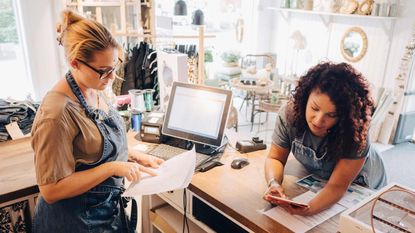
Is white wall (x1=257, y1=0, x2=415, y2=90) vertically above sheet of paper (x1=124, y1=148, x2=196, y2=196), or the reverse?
white wall (x1=257, y1=0, x2=415, y2=90)

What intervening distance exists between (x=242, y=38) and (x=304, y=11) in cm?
142

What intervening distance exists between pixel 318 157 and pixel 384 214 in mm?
403

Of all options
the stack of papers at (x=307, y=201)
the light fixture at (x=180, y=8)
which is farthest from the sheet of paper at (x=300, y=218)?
the light fixture at (x=180, y=8)

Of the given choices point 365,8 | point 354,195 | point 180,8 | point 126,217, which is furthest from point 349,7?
point 126,217

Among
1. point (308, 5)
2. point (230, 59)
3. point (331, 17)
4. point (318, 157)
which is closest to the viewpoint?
point (318, 157)

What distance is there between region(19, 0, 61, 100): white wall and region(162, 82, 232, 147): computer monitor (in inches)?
109

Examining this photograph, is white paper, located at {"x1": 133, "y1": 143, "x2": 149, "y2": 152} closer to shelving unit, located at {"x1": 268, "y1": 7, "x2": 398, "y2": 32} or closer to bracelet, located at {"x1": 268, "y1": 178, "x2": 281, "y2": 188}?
bracelet, located at {"x1": 268, "y1": 178, "x2": 281, "y2": 188}

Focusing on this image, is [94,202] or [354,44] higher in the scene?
[354,44]

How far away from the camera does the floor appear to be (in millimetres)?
3541

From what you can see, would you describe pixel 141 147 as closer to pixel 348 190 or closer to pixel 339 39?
pixel 348 190

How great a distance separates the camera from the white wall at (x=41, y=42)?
376 centimetres

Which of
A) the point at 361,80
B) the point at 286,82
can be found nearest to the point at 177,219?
the point at 361,80

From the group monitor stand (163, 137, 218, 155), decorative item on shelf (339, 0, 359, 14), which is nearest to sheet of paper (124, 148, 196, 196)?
monitor stand (163, 137, 218, 155)

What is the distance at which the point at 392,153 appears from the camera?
4.16 meters
